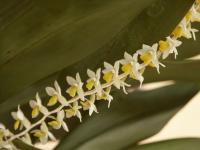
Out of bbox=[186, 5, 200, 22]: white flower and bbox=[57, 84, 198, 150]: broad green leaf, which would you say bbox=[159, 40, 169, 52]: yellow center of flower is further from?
bbox=[57, 84, 198, 150]: broad green leaf

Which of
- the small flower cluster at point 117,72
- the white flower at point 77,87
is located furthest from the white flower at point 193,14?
the white flower at point 77,87

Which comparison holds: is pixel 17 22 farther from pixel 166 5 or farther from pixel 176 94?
pixel 176 94

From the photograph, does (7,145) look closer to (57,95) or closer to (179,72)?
(57,95)

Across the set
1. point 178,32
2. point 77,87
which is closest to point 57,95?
point 77,87

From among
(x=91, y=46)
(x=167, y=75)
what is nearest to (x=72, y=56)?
(x=91, y=46)

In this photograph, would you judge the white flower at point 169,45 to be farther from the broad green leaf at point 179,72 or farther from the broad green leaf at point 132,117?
the broad green leaf at point 132,117

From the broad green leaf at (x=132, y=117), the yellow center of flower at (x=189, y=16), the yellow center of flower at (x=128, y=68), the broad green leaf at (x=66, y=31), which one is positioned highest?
the broad green leaf at (x=66, y=31)

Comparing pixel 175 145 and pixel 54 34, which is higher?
pixel 54 34
